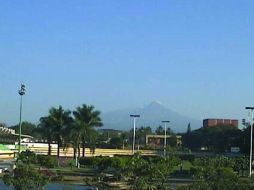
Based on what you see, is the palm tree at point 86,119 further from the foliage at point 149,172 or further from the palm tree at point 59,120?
the foliage at point 149,172

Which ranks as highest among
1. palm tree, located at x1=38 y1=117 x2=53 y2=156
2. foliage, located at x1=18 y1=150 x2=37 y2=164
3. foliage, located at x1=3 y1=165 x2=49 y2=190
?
palm tree, located at x1=38 y1=117 x2=53 y2=156

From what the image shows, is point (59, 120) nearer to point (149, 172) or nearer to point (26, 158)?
point (26, 158)

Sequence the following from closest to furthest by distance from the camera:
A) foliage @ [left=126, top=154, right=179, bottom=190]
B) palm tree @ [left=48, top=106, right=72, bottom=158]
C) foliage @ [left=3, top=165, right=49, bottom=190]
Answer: foliage @ [left=3, top=165, right=49, bottom=190] → foliage @ [left=126, top=154, right=179, bottom=190] → palm tree @ [left=48, top=106, right=72, bottom=158]

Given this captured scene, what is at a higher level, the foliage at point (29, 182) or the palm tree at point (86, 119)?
the palm tree at point (86, 119)

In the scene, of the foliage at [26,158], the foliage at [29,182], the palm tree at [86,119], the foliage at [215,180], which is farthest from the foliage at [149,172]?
the palm tree at [86,119]

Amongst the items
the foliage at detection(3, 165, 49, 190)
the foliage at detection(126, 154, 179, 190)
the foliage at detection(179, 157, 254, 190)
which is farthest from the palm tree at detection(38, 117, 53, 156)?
the foliage at detection(3, 165, 49, 190)

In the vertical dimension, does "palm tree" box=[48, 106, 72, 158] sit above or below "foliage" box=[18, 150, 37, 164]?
above

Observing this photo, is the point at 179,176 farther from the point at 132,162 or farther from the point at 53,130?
the point at 132,162

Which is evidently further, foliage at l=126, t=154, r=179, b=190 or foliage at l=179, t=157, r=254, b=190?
foliage at l=126, t=154, r=179, b=190

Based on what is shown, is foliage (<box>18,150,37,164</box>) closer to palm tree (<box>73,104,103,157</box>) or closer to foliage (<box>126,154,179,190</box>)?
foliage (<box>126,154,179,190</box>)

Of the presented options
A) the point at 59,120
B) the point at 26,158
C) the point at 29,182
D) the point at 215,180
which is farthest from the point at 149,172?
the point at 59,120

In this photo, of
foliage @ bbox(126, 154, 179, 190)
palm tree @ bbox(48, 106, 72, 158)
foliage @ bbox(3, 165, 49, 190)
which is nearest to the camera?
foliage @ bbox(3, 165, 49, 190)

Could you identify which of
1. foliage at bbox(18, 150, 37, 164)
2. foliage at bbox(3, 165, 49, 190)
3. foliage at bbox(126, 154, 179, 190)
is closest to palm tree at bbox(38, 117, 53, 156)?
foliage at bbox(18, 150, 37, 164)

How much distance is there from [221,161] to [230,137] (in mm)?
117682
